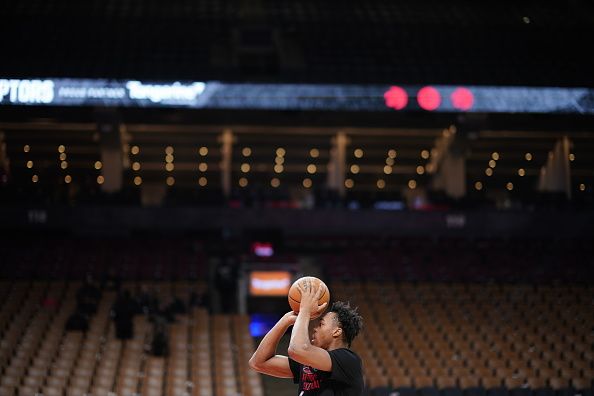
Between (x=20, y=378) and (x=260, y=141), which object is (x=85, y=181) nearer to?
(x=260, y=141)

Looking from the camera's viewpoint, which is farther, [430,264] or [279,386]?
[430,264]

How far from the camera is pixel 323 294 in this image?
17.1ft

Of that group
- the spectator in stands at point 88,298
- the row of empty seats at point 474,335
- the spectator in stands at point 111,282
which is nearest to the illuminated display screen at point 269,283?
the row of empty seats at point 474,335

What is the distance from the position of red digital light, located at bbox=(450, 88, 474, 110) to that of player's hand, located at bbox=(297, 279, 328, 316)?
2324cm

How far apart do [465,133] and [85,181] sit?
1235 centimetres

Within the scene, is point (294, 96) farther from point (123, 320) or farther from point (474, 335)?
point (123, 320)

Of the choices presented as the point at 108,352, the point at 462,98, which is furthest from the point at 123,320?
the point at 462,98

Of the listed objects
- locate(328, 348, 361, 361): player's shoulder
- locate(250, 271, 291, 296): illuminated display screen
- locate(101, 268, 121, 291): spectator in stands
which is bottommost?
locate(328, 348, 361, 361): player's shoulder

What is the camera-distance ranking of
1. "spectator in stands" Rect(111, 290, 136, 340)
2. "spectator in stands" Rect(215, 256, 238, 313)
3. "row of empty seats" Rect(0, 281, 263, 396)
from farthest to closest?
"spectator in stands" Rect(215, 256, 238, 313) → "spectator in stands" Rect(111, 290, 136, 340) → "row of empty seats" Rect(0, 281, 263, 396)

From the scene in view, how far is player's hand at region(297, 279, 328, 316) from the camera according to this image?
16.4 ft

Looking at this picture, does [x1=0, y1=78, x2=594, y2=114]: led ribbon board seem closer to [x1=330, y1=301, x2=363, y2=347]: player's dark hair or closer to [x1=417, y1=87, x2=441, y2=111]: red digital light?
[x1=417, y1=87, x2=441, y2=111]: red digital light

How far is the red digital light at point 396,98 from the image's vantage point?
1091 inches

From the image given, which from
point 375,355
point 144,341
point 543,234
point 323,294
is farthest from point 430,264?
point 323,294

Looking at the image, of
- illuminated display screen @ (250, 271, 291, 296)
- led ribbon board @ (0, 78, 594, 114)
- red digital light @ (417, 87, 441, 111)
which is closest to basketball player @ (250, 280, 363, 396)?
led ribbon board @ (0, 78, 594, 114)
